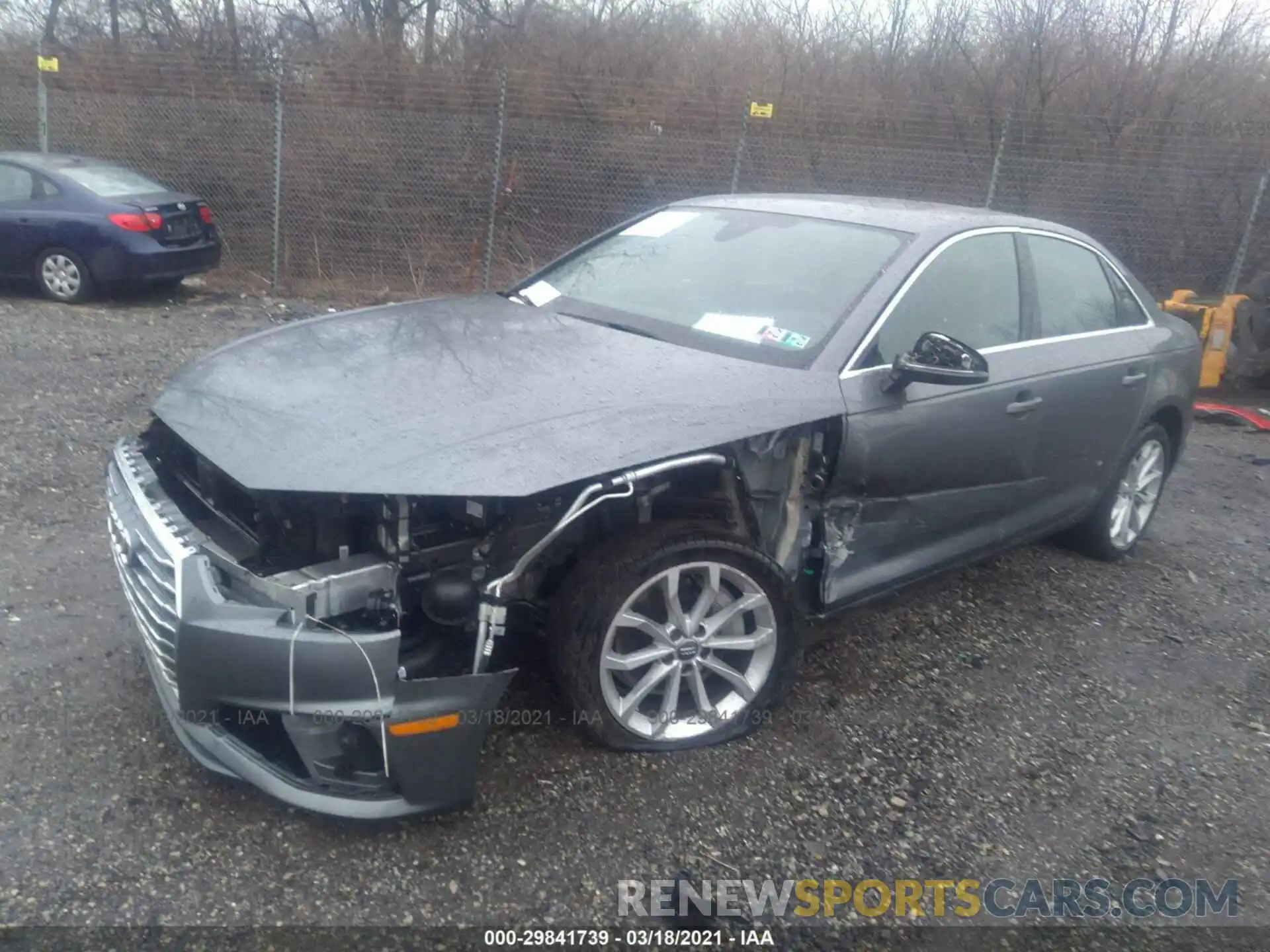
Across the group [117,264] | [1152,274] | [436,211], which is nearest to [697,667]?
[117,264]

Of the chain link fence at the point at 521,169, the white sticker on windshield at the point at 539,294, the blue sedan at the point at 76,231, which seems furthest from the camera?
the chain link fence at the point at 521,169

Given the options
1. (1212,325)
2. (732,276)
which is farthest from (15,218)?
(1212,325)

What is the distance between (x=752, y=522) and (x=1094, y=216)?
9838mm

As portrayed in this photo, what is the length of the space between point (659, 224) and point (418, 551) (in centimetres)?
237

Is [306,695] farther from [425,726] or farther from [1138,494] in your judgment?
[1138,494]

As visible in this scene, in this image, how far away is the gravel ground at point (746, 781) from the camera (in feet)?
8.81

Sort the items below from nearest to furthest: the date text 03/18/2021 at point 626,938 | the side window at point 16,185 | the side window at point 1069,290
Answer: the date text 03/18/2021 at point 626,938 → the side window at point 1069,290 → the side window at point 16,185

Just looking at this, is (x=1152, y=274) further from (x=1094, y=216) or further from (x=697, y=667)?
(x=697, y=667)

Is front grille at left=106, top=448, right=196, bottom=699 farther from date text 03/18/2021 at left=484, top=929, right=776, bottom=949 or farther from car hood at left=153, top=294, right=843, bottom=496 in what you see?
date text 03/18/2021 at left=484, top=929, right=776, bottom=949

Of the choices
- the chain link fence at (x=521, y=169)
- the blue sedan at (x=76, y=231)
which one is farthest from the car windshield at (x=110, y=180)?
the chain link fence at (x=521, y=169)

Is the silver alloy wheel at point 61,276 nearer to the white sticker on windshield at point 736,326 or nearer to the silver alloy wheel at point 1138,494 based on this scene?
the white sticker on windshield at point 736,326

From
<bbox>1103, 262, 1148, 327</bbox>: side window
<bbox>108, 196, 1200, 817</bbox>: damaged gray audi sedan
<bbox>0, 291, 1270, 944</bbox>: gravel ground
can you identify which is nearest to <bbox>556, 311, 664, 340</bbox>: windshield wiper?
<bbox>108, 196, 1200, 817</bbox>: damaged gray audi sedan

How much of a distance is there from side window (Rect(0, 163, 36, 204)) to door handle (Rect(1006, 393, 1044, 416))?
9.19 metres

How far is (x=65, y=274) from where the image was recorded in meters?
9.72
